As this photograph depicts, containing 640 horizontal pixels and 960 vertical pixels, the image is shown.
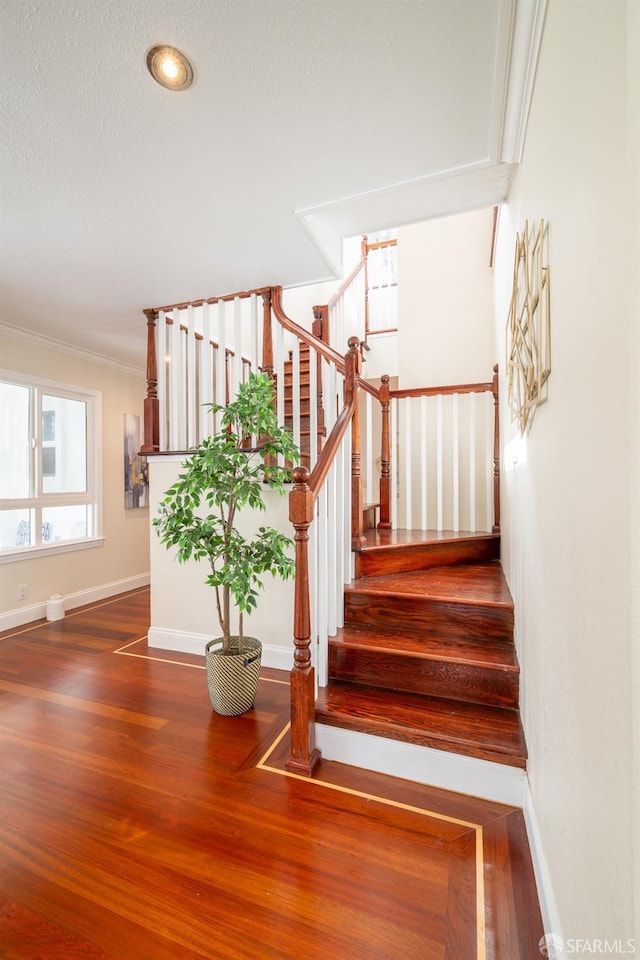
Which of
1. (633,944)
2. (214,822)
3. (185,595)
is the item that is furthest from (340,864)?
(185,595)

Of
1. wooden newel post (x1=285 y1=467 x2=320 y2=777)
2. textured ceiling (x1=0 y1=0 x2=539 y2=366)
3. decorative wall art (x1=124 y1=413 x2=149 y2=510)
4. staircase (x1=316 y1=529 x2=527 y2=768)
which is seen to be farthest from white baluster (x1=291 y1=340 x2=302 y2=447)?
decorative wall art (x1=124 y1=413 x2=149 y2=510)

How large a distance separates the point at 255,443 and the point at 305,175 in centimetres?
161

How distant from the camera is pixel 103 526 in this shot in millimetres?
4539

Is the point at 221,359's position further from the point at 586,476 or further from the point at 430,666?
the point at 586,476

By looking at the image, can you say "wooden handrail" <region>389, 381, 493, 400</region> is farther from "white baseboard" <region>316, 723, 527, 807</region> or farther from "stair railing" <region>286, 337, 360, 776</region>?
"white baseboard" <region>316, 723, 527, 807</region>

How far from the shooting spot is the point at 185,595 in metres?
3.09

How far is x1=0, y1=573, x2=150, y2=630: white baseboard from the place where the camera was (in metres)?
3.60

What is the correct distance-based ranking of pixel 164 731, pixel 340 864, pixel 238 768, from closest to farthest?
pixel 340 864 → pixel 238 768 → pixel 164 731

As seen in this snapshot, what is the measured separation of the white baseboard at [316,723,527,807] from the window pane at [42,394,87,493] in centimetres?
355

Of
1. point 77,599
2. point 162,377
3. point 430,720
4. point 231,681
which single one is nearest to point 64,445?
point 77,599

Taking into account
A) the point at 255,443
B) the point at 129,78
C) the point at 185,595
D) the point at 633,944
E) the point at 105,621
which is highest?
the point at 129,78

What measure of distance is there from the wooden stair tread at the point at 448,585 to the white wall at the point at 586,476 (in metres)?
0.82

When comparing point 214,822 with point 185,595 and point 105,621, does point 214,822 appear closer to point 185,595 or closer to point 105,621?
point 185,595

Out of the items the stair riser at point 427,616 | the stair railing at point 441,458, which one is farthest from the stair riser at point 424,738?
the stair railing at point 441,458
